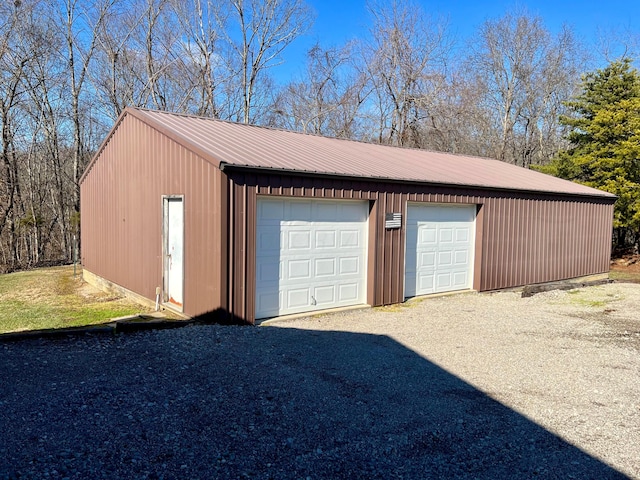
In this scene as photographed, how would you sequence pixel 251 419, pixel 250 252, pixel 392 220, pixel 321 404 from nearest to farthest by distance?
pixel 251 419
pixel 321 404
pixel 250 252
pixel 392 220

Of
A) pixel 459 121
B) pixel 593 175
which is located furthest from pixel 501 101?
pixel 593 175

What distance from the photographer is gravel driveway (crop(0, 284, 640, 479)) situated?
121 inches

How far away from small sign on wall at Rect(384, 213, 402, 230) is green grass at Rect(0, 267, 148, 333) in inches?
187

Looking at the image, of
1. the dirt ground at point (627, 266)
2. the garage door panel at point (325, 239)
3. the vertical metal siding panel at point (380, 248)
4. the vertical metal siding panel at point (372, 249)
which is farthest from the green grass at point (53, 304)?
the dirt ground at point (627, 266)

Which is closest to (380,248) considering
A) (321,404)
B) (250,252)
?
(250,252)

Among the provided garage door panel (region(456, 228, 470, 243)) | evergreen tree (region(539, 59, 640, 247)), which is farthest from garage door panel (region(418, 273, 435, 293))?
evergreen tree (region(539, 59, 640, 247))

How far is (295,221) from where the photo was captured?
25.3 feet

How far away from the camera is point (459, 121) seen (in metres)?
23.6

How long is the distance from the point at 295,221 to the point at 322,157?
1.87 meters

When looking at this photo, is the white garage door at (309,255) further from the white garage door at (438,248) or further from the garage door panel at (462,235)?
the garage door panel at (462,235)

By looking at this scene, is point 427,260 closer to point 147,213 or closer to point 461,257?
point 461,257

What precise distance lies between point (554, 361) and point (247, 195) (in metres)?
4.54

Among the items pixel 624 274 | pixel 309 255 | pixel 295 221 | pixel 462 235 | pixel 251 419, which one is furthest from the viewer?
pixel 624 274

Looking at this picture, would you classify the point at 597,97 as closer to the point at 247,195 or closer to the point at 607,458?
the point at 247,195
